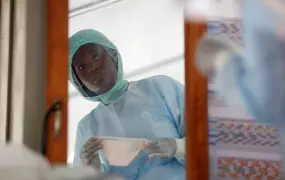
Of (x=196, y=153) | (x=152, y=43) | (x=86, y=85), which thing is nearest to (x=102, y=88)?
(x=86, y=85)

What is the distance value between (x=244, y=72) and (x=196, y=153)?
0.54 meters

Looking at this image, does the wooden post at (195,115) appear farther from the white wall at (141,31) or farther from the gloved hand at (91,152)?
the gloved hand at (91,152)

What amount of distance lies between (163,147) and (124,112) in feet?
0.50

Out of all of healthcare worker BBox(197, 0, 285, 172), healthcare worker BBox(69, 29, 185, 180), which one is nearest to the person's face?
healthcare worker BBox(69, 29, 185, 180)

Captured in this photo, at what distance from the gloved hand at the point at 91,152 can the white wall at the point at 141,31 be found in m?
0.08

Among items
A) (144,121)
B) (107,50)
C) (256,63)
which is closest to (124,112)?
(144,121)

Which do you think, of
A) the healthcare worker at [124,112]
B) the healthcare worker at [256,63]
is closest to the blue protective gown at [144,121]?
the healthcare worker at [124,112]

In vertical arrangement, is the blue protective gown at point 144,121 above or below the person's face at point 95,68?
below

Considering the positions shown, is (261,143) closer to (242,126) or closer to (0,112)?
(242,126)

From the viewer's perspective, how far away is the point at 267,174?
1096mm

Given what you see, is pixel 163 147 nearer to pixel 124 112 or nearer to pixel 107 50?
pixel 124 112

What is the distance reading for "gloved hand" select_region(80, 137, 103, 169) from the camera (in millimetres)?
1147

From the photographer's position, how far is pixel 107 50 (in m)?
1.20

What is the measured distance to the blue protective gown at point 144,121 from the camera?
3.76 ft
